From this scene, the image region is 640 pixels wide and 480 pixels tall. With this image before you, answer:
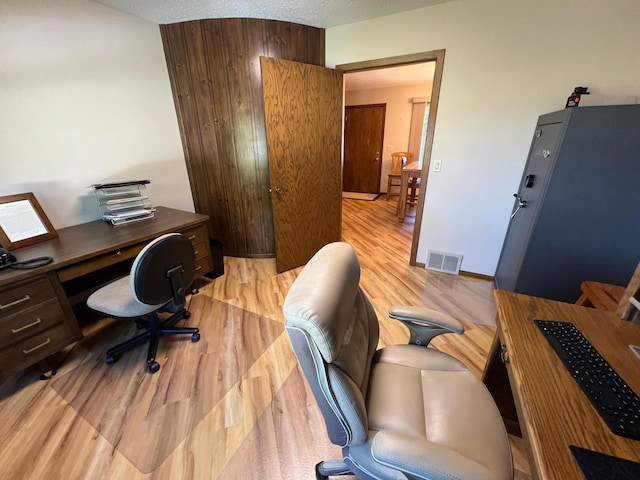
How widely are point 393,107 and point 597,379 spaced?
6.13 metres

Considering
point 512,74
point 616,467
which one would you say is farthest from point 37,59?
point 512,74

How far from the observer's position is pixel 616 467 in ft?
1.78

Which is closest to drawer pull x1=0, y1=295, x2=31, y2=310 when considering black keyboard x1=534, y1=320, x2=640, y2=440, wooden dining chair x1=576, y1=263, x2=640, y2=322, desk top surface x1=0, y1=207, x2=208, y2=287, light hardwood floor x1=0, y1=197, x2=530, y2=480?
desk top surface x1=0, y1=207, x2=208, y2=287

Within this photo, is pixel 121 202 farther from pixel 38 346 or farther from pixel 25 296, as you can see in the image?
pixel 38 346

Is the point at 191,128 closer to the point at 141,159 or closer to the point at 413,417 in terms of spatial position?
the point at 141,159

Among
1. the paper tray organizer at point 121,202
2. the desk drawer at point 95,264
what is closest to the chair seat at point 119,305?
the desk drawer at point 95,264

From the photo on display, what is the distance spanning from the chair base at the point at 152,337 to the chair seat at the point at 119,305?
9.2 inches

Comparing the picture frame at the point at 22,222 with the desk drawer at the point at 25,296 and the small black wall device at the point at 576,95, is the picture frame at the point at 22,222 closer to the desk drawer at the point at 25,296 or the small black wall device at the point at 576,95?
the desk drawer at the point at 25,296

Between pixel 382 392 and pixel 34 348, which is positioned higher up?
pixel 382 392

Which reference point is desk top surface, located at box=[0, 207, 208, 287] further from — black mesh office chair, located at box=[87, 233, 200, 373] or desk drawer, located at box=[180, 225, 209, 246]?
black mesh office chair, located at box=[87, 233, 200, 373]

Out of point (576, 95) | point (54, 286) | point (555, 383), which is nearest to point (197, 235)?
point (54, 286)

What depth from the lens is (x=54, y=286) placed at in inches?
56.1

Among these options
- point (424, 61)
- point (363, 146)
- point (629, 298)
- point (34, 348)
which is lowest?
point (34, 348)

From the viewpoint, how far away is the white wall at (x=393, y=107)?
555 centimetres
